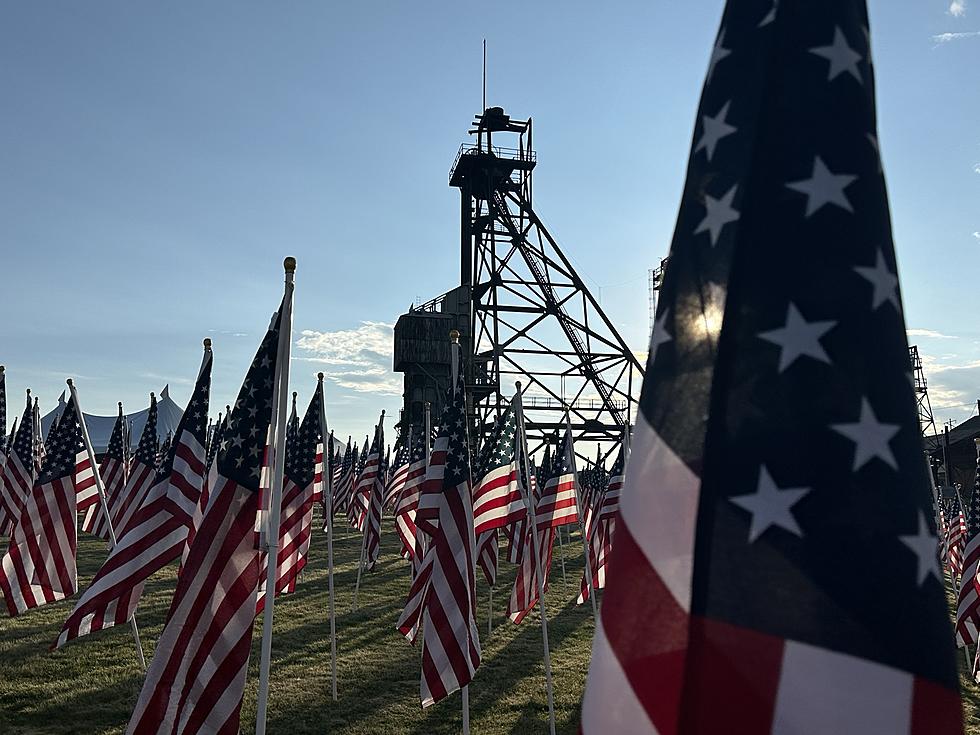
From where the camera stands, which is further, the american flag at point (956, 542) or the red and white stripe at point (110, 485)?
the red and white stripe at point (110, 485)

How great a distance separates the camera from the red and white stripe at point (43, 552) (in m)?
9.59

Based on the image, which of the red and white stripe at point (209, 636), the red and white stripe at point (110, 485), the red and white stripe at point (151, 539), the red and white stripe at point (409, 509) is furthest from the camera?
the red and white stripe at point (110, 485)

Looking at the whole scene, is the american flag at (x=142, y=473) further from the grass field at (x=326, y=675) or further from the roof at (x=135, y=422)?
the roof at (x=135, y=422)

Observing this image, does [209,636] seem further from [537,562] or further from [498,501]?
[498,501]

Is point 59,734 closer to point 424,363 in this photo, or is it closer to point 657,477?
point 657,477

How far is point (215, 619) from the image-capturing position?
216 inches

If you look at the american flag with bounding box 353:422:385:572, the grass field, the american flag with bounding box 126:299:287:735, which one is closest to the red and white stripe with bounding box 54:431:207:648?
the american flag with bounding box 126:299:287:735

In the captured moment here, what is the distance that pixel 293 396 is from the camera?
611 inches

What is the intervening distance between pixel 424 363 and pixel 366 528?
21.8m

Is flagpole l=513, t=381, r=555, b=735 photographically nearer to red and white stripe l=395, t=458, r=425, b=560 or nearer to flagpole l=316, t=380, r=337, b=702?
flagpole l=316, t=380, r=337, b=702

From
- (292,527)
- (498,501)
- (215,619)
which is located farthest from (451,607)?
(292,527)

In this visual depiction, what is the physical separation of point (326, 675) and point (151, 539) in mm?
5173

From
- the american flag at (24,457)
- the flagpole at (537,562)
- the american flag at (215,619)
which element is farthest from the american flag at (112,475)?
the american flag at (215,619)

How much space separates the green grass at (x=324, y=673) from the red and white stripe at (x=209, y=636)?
4211 mm
